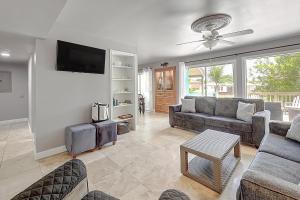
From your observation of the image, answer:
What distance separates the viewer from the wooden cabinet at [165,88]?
6.17m

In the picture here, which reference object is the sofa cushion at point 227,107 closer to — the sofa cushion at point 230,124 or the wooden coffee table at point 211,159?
the sofa cushion at point 230,124

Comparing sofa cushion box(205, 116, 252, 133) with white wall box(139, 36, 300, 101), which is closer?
sofa cushion box(205, 116, 252, 133)

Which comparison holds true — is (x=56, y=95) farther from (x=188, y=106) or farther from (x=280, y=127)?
(x=280, y=127)

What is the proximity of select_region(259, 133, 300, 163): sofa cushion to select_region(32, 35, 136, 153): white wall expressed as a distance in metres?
3.01

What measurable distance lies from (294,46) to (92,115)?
4831mm

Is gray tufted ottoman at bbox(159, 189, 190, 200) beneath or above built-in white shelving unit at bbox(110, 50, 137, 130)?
beneath

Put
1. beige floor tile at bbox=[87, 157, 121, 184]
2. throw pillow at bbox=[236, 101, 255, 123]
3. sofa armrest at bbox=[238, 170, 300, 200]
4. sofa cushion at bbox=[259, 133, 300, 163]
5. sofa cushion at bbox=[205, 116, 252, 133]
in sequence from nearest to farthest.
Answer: sofa armrest at bbox=[238, 170, 300, 200], sofa cushion at bbox=[259, 133, 300, 163], beige floor tile at bbox=[87, 157, 121, 184], sofa cushion at bbox=[205, 116, 252, 133], throw pillow at bbox=[236, 101, 255, 123]

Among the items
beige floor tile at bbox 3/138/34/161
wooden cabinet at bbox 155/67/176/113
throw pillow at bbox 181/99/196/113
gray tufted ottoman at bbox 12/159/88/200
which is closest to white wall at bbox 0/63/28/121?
beige floor tile at bbox 3/138/34/161

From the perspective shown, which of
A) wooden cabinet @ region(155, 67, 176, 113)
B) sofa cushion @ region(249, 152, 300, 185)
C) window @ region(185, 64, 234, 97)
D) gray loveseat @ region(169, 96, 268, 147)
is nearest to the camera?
sofa cushion @ region(249, 152, 300, 185)

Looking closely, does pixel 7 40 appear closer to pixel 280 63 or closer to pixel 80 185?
pixel 80 185

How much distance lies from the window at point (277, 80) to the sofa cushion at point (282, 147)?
217cm

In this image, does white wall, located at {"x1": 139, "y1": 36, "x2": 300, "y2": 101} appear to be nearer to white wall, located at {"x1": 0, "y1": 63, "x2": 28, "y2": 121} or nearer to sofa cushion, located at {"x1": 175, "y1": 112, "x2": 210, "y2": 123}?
sofa cushion, located at {"x1": 175, "y1": 112, "x2": 210, "y2": 123}

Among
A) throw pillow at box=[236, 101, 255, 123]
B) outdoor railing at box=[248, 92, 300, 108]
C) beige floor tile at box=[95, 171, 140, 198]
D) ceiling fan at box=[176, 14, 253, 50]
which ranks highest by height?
ceiling fan at box=[176, 14, 253, 50]

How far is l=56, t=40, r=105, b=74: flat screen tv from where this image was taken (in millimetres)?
2627
